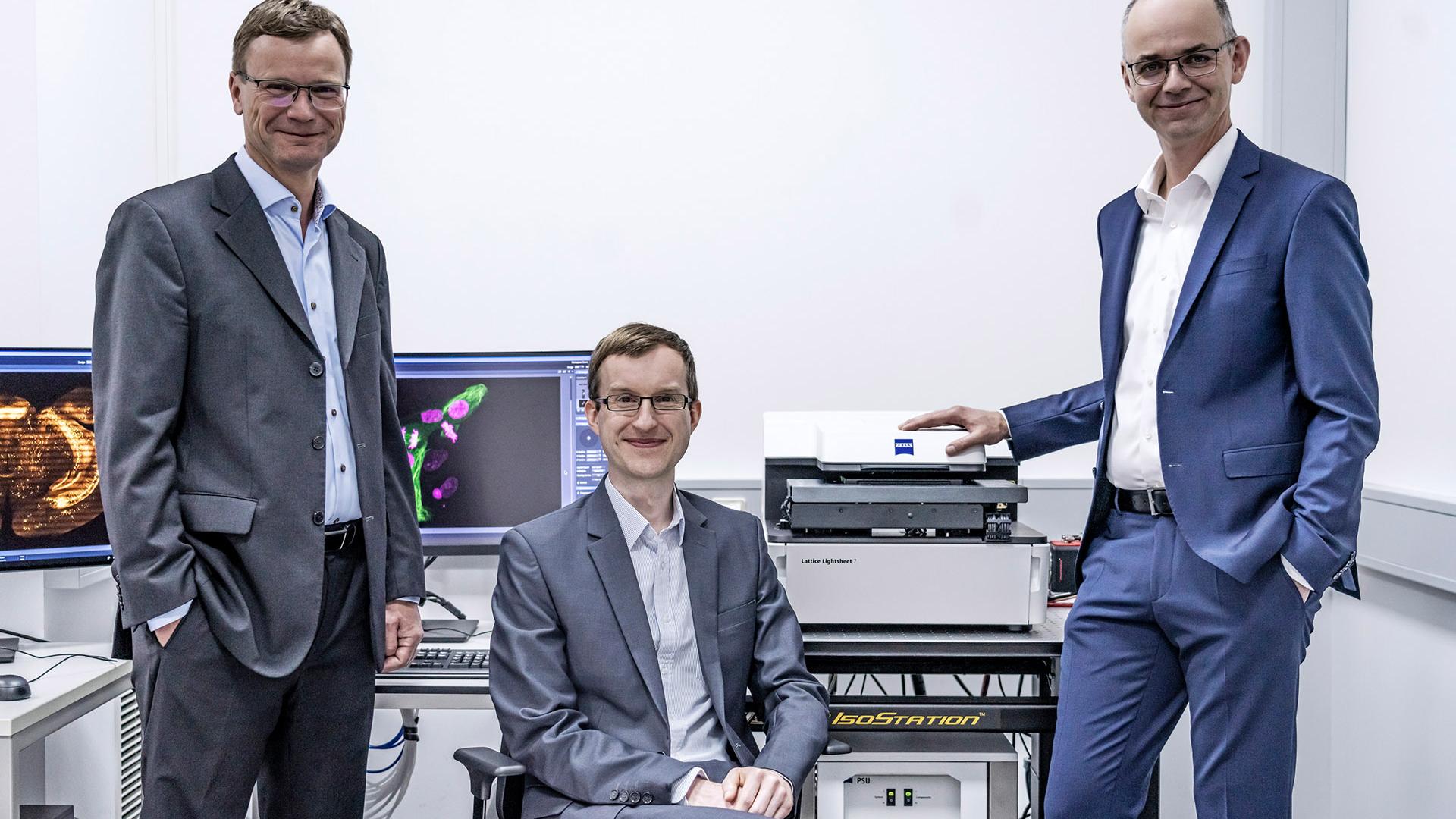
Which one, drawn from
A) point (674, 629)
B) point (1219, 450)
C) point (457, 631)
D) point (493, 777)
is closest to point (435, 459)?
point (457, 631)

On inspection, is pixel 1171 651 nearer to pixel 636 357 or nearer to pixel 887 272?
pixel 636 357

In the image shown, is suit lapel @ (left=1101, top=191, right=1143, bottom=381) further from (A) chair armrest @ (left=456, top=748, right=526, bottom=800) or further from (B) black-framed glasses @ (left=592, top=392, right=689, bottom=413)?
(A) chair armrest @ (left=456, top=748, right=526, bottom=800)

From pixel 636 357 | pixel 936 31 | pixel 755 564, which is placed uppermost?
pixel 936 31

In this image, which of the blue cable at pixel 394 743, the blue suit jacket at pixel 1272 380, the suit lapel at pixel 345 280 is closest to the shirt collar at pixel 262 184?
the suit lapel at pixel 345 280

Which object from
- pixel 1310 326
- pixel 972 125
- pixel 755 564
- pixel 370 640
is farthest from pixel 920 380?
pixel 370 640

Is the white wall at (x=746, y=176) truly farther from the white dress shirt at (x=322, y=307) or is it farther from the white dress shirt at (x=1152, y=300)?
the white dress shirt at (x=322, y=307)

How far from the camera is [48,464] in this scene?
7.00 feet

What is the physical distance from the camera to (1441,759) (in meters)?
2.27

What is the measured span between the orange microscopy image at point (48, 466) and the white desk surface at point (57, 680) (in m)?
0.24

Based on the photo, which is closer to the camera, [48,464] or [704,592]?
[704,592]

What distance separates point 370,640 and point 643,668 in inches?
17.0

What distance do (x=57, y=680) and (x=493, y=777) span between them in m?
0.91

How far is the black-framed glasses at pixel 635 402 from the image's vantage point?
184cm

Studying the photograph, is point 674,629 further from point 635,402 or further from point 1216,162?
point 1216,162
